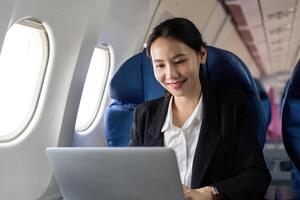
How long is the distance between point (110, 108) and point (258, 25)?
5.30 meters

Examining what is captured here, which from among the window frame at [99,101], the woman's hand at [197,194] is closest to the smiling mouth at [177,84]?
the woman's hand at [197,194]

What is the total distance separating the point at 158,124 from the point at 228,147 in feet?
1.09

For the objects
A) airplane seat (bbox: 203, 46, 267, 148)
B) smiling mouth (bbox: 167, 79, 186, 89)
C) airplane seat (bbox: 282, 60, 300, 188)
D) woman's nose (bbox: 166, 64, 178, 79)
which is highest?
woman's nose (bbox: 166, 64, 178, 79)

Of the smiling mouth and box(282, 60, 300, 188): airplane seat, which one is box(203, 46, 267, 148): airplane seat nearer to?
box(282, 60, 300, 188): airplane seat

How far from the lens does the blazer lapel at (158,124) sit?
194 centimetres

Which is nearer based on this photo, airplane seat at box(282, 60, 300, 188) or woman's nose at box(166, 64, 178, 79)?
woman's nose at box(166, 64, 178, 79)

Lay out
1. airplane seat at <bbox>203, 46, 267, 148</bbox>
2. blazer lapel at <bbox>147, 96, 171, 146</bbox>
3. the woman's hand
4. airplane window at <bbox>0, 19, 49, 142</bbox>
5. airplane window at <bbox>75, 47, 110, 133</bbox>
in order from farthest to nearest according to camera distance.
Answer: airplane window at <bbox>75, 47, 110, 133</bbox>
airplane window at <bbox>0, 19, 49, 142</bbox>
airplane seat at <bbox>203, 46, 267, 148</bbox>
blazer lapel at <bbox>147, 96, 171, 146</bbox>
the woman's hand

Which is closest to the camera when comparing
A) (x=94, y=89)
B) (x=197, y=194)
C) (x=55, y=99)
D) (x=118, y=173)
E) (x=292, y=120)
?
(x=118, y=173)

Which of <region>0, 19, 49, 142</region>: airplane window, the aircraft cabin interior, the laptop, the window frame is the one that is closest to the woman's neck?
the aircraft cabin interior

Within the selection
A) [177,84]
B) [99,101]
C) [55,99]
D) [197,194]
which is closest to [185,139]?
[177,84]

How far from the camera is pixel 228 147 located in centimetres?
181

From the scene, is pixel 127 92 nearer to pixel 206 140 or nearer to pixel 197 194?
pixel 206 140

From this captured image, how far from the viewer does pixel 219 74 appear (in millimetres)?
2131

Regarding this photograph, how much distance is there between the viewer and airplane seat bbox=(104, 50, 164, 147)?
2475 mm
